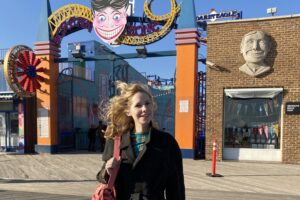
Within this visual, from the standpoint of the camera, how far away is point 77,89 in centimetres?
2006

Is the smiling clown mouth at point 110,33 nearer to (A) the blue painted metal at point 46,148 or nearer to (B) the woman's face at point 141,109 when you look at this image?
(A) the blue painted metal at point 46,148

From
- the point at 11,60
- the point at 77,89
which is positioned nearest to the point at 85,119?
the point at 77,89

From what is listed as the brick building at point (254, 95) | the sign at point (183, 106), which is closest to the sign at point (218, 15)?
the brick building at point (254, 95)

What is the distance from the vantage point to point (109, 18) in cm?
1471

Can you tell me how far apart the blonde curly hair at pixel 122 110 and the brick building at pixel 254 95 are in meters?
10.6

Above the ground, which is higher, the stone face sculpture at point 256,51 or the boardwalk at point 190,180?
the stone face sculpture at point 256,51

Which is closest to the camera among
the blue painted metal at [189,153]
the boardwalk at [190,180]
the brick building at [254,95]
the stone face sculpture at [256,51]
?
the boardwalk at [190,180]

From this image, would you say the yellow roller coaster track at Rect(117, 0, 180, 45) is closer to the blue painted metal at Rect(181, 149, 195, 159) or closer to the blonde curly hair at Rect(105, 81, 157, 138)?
the blue painted metal at Rect(181, 149, 195, 159)

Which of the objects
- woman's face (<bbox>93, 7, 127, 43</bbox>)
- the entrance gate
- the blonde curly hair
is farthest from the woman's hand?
the entrance gate

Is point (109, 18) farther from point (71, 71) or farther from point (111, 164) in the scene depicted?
point (111, 164)

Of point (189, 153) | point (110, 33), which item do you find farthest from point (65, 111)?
point (189, 153)

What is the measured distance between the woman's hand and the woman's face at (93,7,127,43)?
41.5 feet

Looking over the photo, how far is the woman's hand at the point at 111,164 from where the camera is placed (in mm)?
2207

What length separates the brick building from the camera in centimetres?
1208
